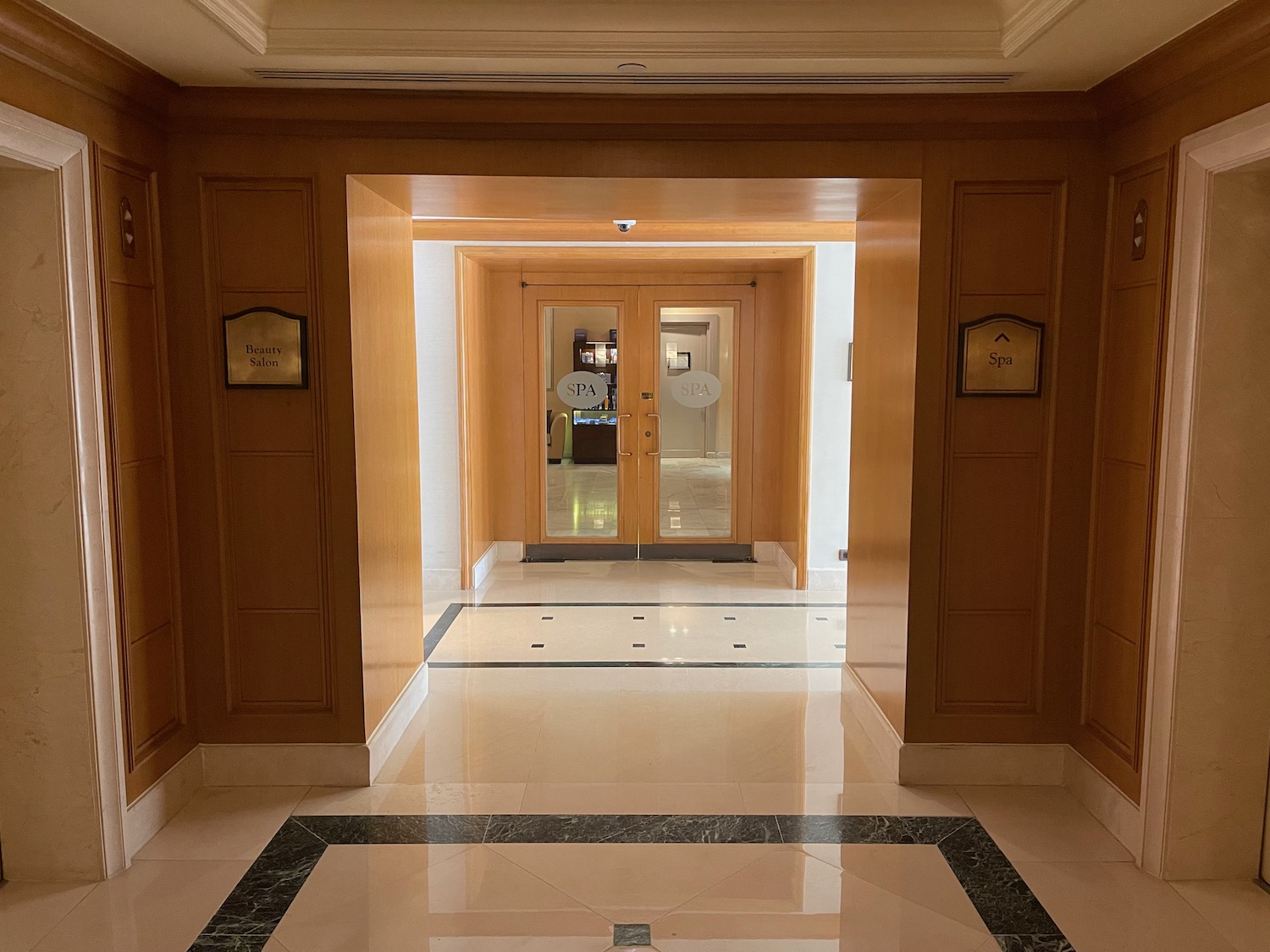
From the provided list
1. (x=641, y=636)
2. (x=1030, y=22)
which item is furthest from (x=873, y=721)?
(x=1030, y=22)

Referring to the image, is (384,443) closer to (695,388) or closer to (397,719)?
(397,719)

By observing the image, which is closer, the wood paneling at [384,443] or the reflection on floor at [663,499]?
the wood paneling at [384,443]

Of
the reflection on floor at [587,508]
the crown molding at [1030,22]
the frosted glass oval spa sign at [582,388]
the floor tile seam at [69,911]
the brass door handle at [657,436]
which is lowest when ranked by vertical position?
the floor tile seam at [69,911]

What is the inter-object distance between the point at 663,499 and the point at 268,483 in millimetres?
4930

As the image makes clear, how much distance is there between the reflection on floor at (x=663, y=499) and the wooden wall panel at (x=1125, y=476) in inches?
185

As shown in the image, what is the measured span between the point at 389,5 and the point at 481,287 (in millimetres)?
4624

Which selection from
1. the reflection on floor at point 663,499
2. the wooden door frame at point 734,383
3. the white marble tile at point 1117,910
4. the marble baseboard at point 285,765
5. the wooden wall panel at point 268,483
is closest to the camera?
the white marble tile at point 1117,910

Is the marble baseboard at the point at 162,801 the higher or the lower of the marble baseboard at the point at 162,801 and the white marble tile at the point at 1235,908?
the higher

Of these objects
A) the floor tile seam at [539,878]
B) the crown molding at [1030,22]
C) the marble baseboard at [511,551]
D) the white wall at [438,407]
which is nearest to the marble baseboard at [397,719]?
the floor tile seam at [539,878]

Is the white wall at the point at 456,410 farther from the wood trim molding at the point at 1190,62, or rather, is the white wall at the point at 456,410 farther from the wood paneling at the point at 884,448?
the wood trim molding at the point at 1190,62

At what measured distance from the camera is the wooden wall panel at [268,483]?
3.59 meters

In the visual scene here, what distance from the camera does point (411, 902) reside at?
303 centimetres

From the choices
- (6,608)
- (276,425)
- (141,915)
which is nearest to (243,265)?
(276,425)

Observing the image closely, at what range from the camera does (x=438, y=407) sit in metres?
7.20
